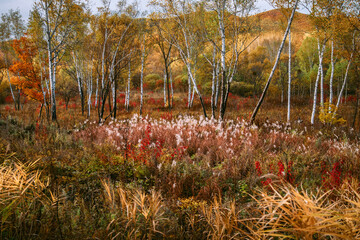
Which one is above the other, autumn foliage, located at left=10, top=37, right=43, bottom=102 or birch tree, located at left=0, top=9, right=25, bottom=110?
birch tree, located at left=0, top=9, right=25, bottom=110

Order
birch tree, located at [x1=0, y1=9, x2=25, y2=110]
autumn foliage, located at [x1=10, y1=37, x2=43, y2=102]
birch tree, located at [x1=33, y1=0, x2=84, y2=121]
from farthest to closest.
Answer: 1. birch tree, located at [x1=0, y1=9, x2=25, y2=110]
2. autumn foliage, located at [x1=10, y1=37, x2=43, y2=102]
3. birch tree, located at [x1=33, y1=0, x2=84, y2=121]

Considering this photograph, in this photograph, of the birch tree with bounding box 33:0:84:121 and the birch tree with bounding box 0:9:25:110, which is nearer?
the birch tree with bounding box 33:0:84:121

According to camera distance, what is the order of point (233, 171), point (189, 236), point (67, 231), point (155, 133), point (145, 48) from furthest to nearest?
point (145, 48) → point (155, 133) → point (233, 171) → point (189, 236) → point (67, 231)

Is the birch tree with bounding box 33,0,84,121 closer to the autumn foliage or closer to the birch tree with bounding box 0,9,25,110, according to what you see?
the autumn foliage

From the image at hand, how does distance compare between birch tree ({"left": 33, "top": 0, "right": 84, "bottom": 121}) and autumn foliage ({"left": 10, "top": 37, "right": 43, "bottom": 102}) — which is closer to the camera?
birch tree ({"left": 33, "top": 0, "right": 84, "bottom": 121})

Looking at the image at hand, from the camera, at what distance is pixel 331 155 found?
485 centimetres

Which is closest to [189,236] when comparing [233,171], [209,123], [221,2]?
[233,171]

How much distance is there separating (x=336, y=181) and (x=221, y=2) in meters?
8.37

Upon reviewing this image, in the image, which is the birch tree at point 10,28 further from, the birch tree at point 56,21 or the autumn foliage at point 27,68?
the birch tree at point 56,21

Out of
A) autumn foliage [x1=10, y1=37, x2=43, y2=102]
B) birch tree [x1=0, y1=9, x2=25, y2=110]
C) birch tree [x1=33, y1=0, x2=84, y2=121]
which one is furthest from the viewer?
birch tree [x1=0, y1=9, x2=25, y2=110]

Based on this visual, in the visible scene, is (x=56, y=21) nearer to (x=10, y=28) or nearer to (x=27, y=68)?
(x=27, y=68)

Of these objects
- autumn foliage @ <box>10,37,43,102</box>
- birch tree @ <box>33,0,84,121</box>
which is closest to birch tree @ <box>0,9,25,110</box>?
autumn foliage @ <box>10,37,43,102</box>

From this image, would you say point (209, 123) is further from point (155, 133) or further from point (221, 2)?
point (221, 2)

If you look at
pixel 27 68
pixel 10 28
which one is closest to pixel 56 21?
pixel 27 68
